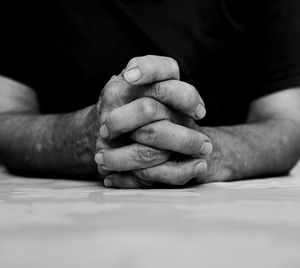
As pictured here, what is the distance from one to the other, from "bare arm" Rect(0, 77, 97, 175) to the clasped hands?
0.10 metres

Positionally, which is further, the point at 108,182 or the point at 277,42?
the point at 277,42

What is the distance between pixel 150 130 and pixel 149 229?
0.35 meters

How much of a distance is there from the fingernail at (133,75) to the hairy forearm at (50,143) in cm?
16

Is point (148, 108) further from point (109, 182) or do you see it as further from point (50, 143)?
point (50, 143)

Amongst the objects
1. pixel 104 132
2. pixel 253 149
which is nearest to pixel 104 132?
pixel 104 132

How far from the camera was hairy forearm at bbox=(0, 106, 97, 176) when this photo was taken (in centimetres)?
110

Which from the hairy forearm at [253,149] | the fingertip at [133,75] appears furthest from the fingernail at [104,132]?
the hairy forearm at [253,149]

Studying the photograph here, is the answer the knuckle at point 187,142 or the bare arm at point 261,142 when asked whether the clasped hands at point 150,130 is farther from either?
the bare arm at point 261,142

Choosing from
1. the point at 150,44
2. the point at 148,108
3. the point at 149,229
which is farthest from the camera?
the point at 150,44

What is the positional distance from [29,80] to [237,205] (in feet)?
3.26

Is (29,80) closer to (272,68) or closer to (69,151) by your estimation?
(69,151)

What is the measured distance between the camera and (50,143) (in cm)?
121

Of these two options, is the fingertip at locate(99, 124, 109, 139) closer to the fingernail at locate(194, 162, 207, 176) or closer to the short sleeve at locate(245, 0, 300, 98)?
the fingernail at locate(194, 162, 207, 176)

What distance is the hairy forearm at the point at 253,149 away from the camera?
110cm
